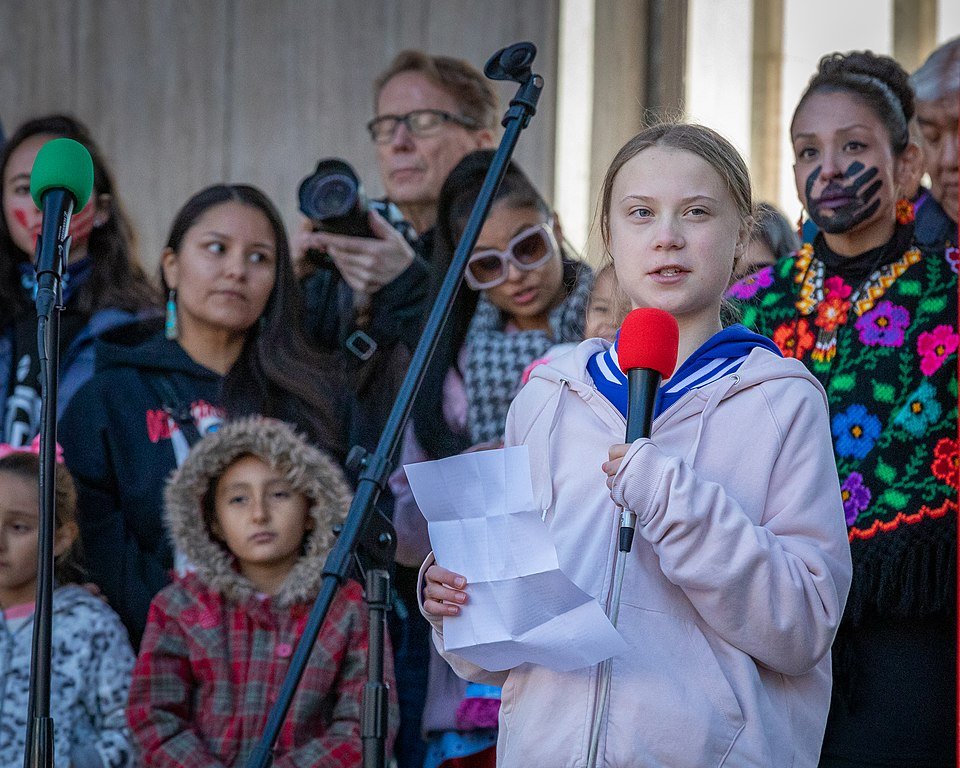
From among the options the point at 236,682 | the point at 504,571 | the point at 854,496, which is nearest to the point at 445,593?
the point at 504,571

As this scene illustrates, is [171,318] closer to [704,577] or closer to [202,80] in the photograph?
[202,80]

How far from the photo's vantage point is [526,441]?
2.13m

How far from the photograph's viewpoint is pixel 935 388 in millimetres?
2721

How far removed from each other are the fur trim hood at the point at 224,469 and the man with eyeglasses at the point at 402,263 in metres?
0.15

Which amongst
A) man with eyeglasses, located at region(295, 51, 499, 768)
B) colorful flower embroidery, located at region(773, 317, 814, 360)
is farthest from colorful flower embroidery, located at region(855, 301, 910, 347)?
man with eyeglasses, located at region(295, 51, 499, 768)

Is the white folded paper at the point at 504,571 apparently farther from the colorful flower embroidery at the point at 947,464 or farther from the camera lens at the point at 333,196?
the camera lens at the point at 333,196

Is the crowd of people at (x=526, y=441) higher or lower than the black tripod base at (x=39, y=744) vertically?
higher

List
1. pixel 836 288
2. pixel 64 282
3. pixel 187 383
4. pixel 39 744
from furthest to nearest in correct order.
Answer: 1. pixel 64 282
2. pixel 187 383
3. pixel 836 288
4. pixel 39 744

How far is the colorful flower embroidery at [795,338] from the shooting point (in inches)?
114

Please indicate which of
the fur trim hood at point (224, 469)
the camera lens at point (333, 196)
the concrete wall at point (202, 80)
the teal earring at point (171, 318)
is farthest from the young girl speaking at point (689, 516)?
the concrete wall at point (202, 80)

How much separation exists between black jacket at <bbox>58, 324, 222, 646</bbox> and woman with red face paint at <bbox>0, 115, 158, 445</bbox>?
179 mm

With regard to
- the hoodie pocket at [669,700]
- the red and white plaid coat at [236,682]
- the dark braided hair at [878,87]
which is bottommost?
the red and white plaid coat at [236,682]

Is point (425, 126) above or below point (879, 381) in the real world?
above

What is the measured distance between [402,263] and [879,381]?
4.54ft
